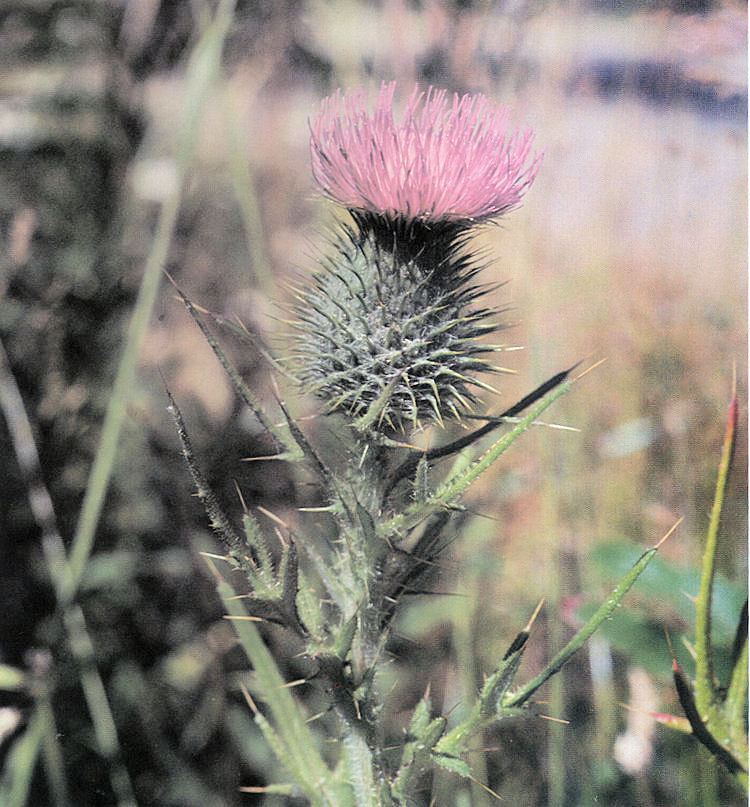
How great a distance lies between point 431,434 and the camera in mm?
1430

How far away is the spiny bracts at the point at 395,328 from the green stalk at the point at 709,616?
0.96 feet

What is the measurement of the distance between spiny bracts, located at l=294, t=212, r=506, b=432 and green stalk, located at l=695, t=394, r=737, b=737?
0.29 meters

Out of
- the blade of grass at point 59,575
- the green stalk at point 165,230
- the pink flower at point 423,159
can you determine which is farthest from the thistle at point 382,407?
the blade of grass at point 59,575

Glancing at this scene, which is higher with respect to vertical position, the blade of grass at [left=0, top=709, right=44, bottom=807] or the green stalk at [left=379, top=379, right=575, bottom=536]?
the green stalk at [left=379, top=379, right=575, bottom=536]

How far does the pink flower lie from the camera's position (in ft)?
2.89

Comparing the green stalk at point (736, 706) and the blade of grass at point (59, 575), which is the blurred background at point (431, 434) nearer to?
the blade of grass at point (59, 575)

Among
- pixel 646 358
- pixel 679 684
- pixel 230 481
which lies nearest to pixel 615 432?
pixel 646 358

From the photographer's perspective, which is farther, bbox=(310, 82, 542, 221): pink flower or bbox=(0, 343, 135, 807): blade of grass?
bbox=(0, 343, 135, 807): blade of grass

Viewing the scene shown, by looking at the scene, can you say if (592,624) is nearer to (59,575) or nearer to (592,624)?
(592,624)

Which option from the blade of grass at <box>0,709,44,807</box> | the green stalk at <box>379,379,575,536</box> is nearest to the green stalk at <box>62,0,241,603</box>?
the blade of grass at <box>0,709,44,807</box>

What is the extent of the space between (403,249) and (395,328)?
4.0 inches

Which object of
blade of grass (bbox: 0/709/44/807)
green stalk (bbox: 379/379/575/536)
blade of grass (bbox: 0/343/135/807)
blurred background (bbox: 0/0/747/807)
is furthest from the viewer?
blurred background (bbox: 0/0/747/807)

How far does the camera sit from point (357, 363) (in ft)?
3.19

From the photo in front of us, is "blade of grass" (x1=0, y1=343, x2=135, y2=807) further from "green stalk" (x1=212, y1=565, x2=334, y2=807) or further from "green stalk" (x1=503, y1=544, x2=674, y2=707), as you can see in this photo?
"green stalk" (x1=503, y1=544, x2=674, y2=707)
